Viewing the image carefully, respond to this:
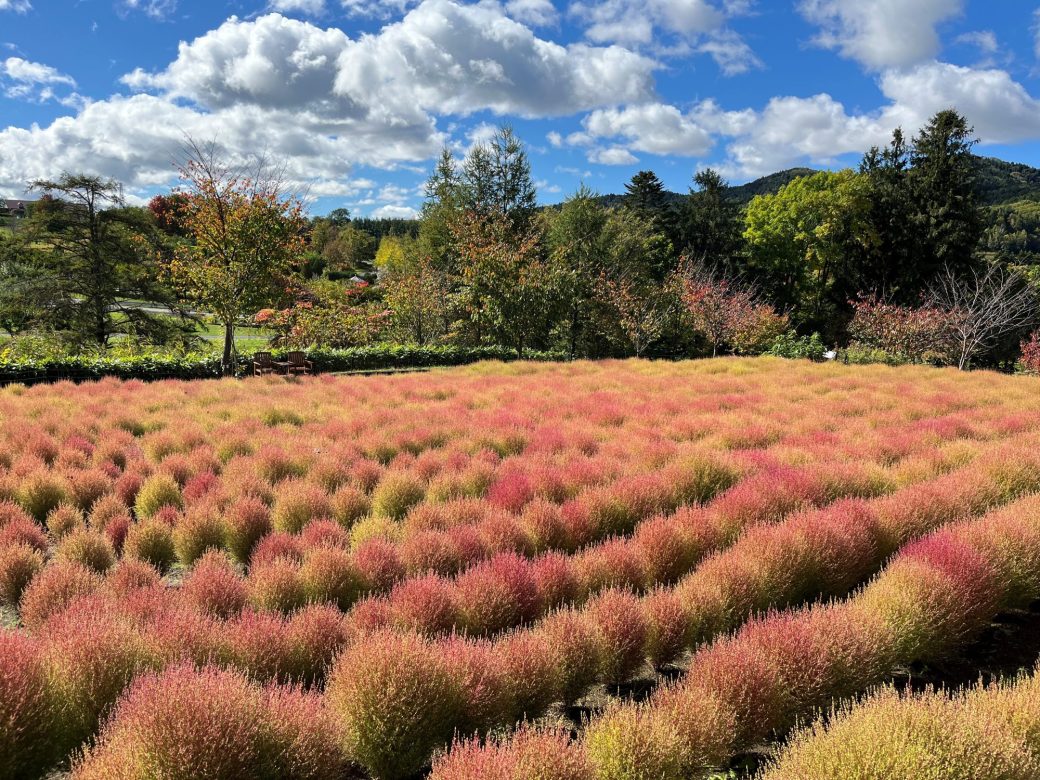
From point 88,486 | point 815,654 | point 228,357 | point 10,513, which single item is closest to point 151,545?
point 10,513

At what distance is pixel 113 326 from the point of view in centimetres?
2231

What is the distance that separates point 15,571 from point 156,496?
160 cm

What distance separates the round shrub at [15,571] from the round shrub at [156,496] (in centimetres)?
125

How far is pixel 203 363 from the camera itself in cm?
1672

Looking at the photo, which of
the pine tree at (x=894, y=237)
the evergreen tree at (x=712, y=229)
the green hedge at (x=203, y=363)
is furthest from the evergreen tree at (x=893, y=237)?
the green hedge at (x=203, y=363)

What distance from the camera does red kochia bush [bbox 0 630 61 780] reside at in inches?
100

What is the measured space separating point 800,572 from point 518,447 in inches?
174

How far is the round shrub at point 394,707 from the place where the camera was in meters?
2.74

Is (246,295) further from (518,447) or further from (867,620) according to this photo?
(867,620)

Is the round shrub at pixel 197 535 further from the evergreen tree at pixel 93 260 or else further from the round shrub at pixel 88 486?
the evergreen tree at pixel 93 260

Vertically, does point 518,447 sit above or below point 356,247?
below

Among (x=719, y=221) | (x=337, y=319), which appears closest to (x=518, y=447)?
(x=337, y=319)

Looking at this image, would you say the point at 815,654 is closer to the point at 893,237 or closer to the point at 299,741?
the point at 299,741

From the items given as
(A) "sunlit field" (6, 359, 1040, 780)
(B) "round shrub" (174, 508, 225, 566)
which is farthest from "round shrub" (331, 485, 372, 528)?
(B) "round shrub" (174, 508, 225, 566)
